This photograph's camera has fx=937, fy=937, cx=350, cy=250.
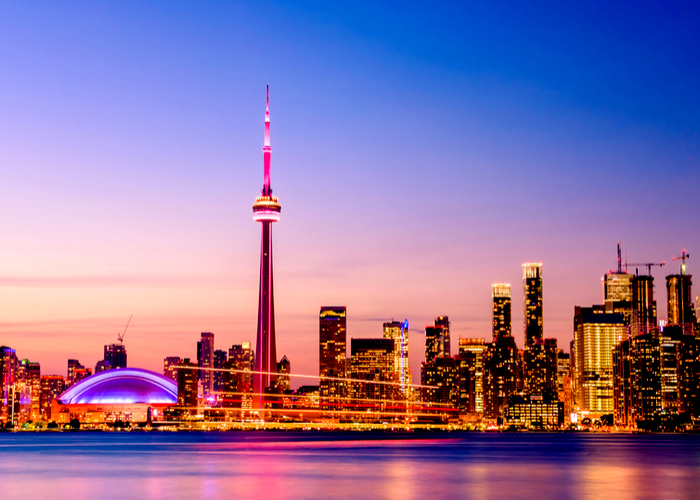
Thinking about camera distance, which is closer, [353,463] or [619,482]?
[619,482]

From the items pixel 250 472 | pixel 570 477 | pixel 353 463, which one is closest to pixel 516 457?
pixel 353 463

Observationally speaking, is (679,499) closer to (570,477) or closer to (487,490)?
(487,490)

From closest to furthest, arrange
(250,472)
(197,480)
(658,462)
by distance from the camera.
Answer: (197,480) → (250,472) → (658,462)

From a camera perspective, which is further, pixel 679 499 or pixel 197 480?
pixel 197 480

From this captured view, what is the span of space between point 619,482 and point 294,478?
31499 mm

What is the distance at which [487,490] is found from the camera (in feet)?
262

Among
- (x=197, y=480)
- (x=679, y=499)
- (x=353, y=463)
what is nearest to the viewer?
(x=679, y=499)

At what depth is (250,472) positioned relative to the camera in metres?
100

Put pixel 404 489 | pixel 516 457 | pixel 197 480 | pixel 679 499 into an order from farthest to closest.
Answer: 1. pixel 516 457
2. pixel 197 480
3. pixel 404 489
4. pixel 679 499

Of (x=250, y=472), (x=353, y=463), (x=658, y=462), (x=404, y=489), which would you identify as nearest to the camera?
(x=404, y=489)

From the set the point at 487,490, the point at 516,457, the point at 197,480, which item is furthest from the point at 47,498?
the point at 516,457

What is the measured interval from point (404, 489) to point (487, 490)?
7.08 meters

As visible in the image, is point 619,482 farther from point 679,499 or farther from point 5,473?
point 5,473

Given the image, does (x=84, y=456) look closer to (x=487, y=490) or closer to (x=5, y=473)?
(x=5, y=473)
